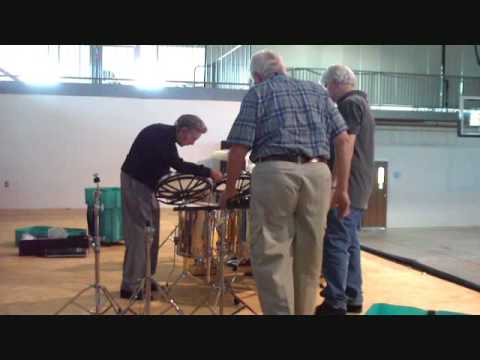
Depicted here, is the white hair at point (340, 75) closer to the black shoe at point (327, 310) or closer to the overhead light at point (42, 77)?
the black shoe at point (327, 310)

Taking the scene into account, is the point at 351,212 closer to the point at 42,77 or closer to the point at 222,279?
the point at 222,279

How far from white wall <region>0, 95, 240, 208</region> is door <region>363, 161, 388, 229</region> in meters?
6.12

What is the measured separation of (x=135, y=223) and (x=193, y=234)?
43 cm

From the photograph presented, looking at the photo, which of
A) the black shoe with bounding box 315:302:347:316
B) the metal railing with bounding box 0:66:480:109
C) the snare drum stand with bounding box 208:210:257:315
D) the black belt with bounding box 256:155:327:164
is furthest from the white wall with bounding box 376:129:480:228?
the black belt with bounding box 256:155:327:164

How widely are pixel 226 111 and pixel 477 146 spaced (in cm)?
899

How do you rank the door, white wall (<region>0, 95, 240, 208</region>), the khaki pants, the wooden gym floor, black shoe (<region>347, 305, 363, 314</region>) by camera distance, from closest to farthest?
the khaki pants < black shoe (<region>347, 305, 363, 314</region>) < the wooden gym floor < white wall (<region>0, 95, 240, 208</region>) < the door

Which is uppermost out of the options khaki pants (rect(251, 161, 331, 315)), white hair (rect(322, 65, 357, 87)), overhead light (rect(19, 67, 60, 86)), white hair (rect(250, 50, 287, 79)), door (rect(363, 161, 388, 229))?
overhead light (rect(19, 67, 60, 86))

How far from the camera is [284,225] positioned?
9.01 ft

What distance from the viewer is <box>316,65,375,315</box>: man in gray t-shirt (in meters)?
3.61

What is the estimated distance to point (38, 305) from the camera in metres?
4.04

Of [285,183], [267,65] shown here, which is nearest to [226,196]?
[285,183]

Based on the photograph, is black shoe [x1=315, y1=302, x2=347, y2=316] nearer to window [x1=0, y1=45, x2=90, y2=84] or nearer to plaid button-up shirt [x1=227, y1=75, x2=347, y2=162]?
plaid button-up shirt [x1=227, y1=75, x2=347, y2=162]

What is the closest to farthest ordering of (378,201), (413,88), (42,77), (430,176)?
(42,77) < (378,201) < (413,88) < (430,176)
